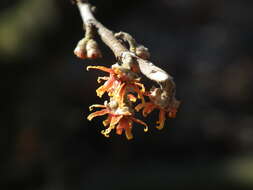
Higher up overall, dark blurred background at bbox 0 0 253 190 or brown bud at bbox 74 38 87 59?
dark blurred background at bbox 0 0 253 190

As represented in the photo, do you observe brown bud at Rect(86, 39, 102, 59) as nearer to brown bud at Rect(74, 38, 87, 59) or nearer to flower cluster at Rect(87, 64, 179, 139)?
brown bud at Rect(74, 38, 87, 59)

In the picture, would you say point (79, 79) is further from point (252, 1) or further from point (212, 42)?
point (252, 1)

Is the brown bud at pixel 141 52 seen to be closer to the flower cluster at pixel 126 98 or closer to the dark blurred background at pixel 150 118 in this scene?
the flower cluster at pixel 126 98

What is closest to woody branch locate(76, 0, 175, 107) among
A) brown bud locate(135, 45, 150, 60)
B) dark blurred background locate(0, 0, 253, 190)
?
brown bud locate(135, 45, 150, 60)

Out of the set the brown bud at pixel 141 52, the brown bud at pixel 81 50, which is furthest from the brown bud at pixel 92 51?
the brown bud at pixel 141 52

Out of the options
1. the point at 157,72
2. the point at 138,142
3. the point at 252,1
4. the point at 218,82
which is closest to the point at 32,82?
the point at 138,142

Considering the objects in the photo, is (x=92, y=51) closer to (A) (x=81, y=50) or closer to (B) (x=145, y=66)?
(A) (x=81, y=50)

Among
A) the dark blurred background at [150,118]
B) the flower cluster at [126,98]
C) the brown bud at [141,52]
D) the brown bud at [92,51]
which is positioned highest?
the dark blurred background at [150,118]

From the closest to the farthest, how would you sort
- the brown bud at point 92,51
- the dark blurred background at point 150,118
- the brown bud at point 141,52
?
the brown bud at point 141,52, the brown bud at point 92,51, the dark blurred background at point 150,118
